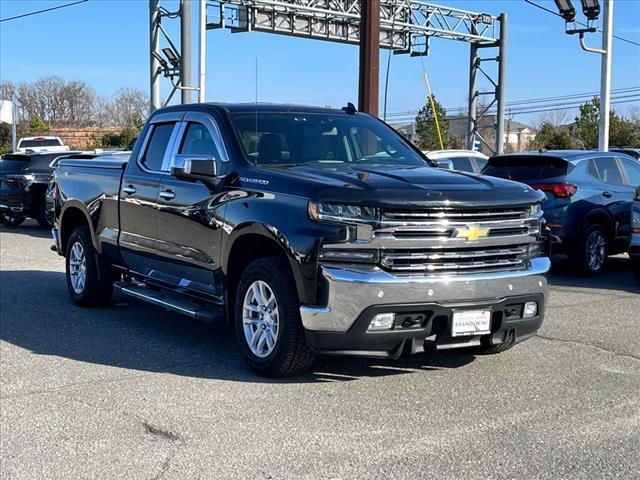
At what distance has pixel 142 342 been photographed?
733 centimetres

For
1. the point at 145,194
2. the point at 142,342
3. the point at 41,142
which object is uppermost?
the point at 41,142

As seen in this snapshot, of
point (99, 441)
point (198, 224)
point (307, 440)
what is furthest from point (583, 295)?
point (99, 441)

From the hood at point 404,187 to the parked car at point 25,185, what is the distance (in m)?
14.0

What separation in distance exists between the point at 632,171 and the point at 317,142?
7077mm

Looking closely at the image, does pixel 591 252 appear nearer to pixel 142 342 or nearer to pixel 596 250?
pixel 596 250

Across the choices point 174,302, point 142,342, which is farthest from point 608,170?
point 142,342

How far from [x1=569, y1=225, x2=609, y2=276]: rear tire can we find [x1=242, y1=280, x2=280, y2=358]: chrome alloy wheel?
6.41m

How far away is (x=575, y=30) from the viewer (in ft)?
62.8

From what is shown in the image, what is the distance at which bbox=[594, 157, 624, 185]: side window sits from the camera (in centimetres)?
1167

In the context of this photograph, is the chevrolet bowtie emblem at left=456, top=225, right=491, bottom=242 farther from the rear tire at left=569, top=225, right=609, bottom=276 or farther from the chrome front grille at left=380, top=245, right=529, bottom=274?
the rear tire at left=569, top=225, right=609, bottom=276

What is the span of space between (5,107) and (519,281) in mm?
46588

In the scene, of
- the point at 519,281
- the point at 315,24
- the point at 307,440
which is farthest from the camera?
the point at 315,24

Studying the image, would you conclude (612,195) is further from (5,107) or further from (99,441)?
(5,107)

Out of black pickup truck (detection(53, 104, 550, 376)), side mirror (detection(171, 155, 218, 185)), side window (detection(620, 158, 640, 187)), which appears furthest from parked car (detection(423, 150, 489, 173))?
side mirror (detection(171, 155, 218, 185))
